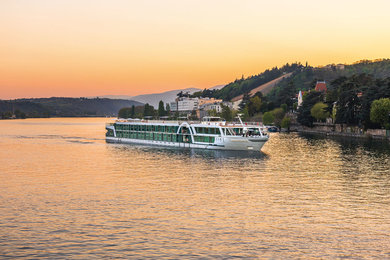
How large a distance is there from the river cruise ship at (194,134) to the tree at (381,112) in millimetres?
41825

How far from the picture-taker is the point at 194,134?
307ft

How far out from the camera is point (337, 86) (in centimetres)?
17100

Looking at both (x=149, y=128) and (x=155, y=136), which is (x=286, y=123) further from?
(x=155, y=136)

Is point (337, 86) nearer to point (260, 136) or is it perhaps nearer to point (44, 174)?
point (260, 136)

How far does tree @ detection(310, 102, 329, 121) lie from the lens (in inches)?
6368

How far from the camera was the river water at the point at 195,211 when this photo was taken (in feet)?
83.2

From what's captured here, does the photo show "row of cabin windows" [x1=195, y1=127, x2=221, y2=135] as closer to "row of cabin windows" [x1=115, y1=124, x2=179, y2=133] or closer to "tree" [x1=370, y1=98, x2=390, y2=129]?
"row of cabin windows" [x1=115, y1=124, x2=179, y2=133]

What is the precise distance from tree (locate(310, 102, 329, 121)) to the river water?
102 meters

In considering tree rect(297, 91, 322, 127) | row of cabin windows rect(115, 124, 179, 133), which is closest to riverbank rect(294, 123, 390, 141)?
tree rect(297, 91, 322, 127)

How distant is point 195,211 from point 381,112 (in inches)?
3713

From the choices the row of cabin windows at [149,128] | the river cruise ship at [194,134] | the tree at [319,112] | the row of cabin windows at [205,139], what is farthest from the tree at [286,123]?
the row of cabin windows at [205,139]

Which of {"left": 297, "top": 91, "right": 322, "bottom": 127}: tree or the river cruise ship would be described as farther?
{"left": 297, "top": 91, "right": 322, "bottom": 127}: tree

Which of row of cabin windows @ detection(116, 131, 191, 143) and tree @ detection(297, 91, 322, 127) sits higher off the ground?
tree @ detection(297, 91, 322, 127)

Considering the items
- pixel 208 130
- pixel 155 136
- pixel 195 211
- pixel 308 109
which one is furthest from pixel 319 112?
pixel 195 211
